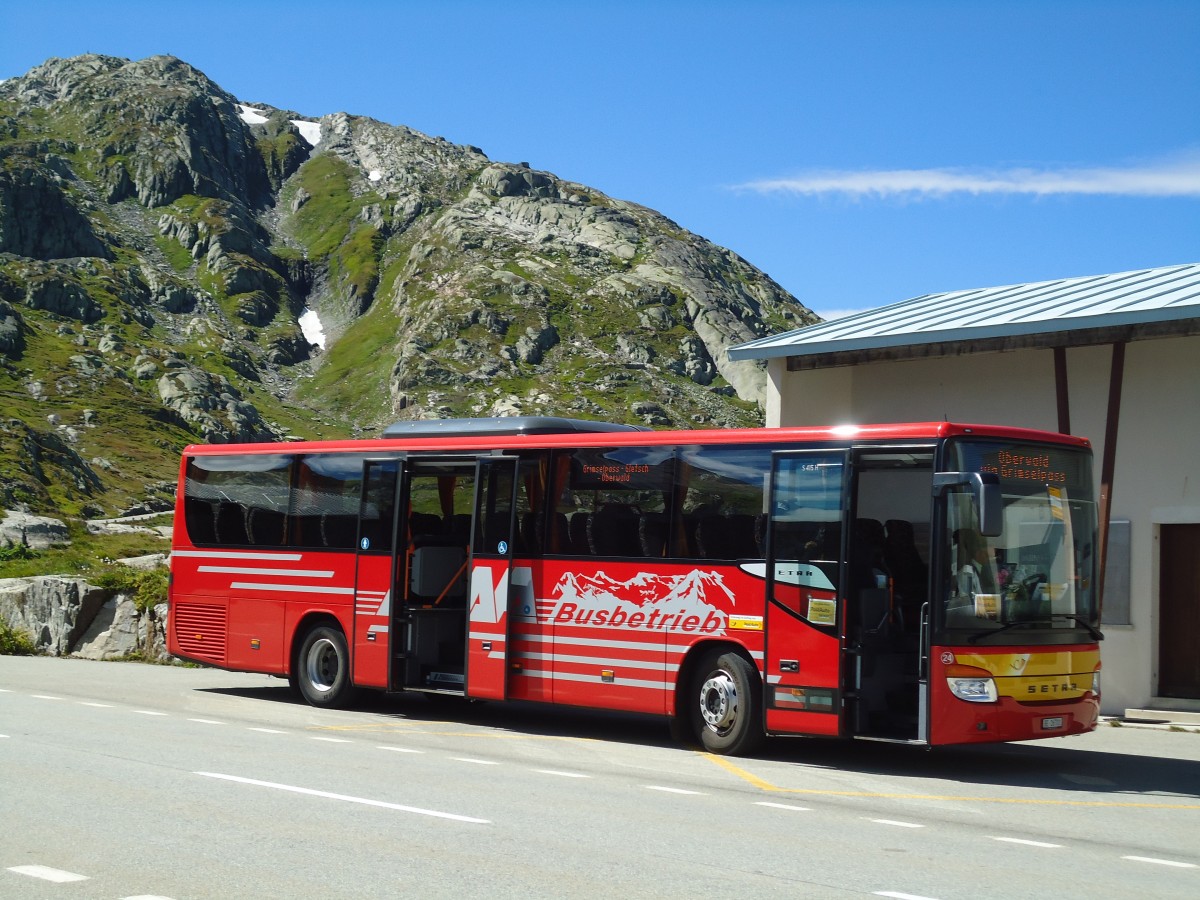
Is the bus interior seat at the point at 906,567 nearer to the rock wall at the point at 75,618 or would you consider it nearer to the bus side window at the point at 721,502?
the bus side window at the point at 721,502

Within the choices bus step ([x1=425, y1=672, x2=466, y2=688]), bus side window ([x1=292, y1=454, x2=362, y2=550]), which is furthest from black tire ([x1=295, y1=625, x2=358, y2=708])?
bus step ([x1=425, y1=672, x2=466, y2=688])

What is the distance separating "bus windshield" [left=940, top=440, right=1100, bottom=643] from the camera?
39.7 ft

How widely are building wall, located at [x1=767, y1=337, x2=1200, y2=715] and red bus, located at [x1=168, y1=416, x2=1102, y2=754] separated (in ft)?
19.5

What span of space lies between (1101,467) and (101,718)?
13.2m

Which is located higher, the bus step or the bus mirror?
the bus mirror

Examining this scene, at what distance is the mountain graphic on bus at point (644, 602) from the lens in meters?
13.7

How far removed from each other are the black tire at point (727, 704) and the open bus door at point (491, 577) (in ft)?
8.04

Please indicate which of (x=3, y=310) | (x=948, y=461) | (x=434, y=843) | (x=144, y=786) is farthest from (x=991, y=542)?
(x=3, y=310)

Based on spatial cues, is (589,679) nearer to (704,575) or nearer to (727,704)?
(727,704)

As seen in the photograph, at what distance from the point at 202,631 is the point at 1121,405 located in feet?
42.1

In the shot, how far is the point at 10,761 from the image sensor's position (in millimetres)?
11203

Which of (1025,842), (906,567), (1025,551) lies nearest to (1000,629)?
(1025,551)

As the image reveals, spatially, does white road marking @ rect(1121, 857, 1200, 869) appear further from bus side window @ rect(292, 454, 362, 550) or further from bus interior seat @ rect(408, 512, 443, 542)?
bus side window @ rect(292, 454, 362, 550)

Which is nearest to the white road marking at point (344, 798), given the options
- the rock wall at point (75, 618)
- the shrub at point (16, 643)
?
the rock wall at point (75, 618)
